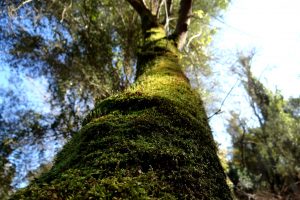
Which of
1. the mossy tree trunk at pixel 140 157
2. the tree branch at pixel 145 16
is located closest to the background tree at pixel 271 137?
the tree branch at pixel 145 16

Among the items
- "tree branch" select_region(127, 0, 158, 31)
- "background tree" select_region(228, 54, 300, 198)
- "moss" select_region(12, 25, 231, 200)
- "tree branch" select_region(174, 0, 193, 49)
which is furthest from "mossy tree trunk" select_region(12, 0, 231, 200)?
"background tree" select_region(228, 54, 300, 198)

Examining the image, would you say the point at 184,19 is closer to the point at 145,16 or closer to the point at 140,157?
the point at 145,16

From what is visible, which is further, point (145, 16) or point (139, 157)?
point (145, 16)

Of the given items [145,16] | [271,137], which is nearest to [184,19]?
[145,16]

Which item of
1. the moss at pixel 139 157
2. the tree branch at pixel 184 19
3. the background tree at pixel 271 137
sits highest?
the background tree at pixel 271 137

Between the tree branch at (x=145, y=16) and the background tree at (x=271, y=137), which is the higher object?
the background tree at (x=271, y=137)

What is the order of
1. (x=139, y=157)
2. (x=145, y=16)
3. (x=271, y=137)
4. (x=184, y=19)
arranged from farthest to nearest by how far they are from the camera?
(x=271, y=137)
(x=145, y=16)
(x=184, y=19)
(x=139, y=157)

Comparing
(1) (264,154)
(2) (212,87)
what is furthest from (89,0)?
(1) (264,154)

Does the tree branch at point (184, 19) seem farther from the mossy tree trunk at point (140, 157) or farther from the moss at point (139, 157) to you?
the moss at point (139, 157)

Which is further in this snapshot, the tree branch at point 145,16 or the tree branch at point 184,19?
the tree branch at point 145,16

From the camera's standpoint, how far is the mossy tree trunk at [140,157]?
54.1 inches

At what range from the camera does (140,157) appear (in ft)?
5.48

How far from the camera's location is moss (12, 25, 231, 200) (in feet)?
4.50

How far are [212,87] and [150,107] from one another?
11802 millimetres
